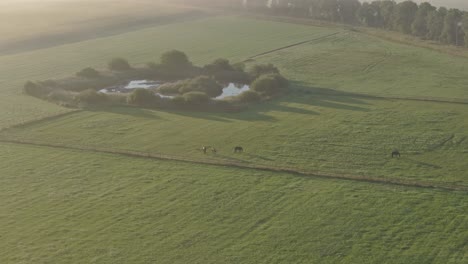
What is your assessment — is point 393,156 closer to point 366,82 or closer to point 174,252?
point 174,252

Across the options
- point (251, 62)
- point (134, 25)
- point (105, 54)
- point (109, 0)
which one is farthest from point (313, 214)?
point (109, 0)

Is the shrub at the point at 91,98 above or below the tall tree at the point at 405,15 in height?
below

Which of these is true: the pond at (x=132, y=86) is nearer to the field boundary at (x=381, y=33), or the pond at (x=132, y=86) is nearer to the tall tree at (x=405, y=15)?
the field boundary at (x=381, y=33)

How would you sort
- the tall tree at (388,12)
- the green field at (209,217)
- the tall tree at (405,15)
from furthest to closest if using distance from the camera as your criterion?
1. the tall tree at (388,12)
2. the tall tree at (405,15)
3. the green field at (209,217)

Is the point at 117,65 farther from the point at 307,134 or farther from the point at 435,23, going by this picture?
the point at 435,23

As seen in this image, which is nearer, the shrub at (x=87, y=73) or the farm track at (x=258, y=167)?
the farm track at (x=258, y=167)

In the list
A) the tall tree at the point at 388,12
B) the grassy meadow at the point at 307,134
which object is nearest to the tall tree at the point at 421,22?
the tall tree at the point at 388,12

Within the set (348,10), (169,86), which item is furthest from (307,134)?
(348,10)

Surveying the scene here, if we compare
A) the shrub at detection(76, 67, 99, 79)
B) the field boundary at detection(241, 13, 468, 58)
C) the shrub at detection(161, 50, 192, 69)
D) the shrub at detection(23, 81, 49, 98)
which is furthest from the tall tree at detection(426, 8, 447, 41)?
the shrub at detection(23, 81, 49, 98)
